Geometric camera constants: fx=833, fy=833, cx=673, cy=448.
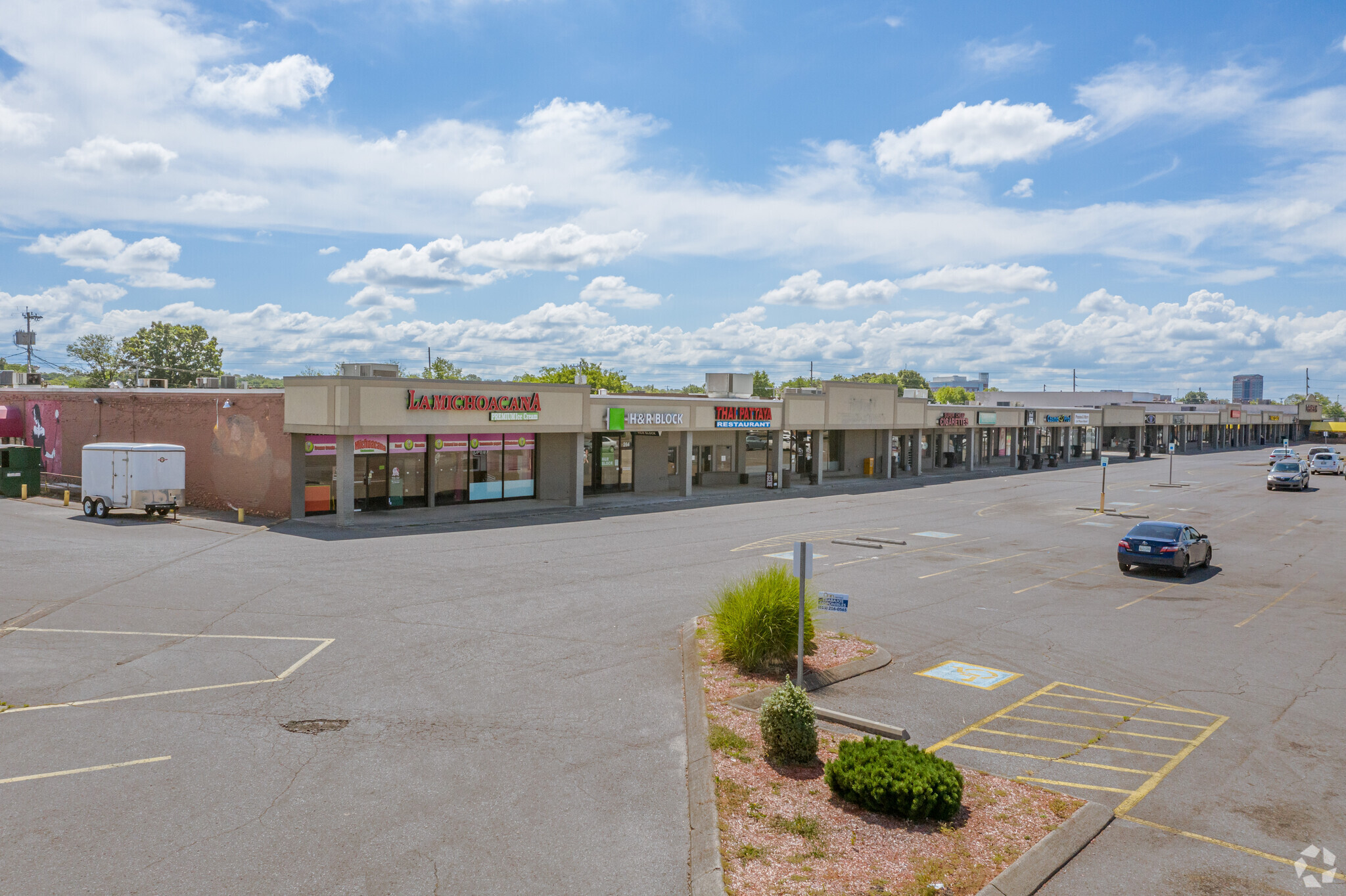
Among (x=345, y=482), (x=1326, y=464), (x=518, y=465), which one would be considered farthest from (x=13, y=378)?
(x=1326, y=464)

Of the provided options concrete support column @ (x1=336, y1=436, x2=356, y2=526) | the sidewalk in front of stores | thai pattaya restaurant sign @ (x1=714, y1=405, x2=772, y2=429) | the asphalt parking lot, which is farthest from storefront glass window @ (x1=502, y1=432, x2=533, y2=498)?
the asphalt parking lot

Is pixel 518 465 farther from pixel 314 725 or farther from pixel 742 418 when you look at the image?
pixel 314 725

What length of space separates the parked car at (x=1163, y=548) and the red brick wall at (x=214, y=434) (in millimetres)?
28297

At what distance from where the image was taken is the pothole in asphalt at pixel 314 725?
11156mm

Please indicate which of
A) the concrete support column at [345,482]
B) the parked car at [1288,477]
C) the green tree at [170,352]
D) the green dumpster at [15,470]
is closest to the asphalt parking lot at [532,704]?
the concrete support column at [345,482]

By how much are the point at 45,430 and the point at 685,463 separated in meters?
33.2

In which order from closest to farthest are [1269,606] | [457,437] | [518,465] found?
[1269,606], [457,437], [518,465]

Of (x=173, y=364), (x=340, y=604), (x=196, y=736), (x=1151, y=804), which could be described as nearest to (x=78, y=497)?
(x=340, y=604)

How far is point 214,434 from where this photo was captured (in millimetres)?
33844

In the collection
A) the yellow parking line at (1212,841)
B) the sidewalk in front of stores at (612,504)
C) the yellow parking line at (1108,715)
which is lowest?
the yellow parking line at (1108,715)

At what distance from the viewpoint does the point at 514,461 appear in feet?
124

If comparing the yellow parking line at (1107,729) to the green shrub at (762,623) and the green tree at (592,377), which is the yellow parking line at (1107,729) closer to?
the green shrub at (762,623)

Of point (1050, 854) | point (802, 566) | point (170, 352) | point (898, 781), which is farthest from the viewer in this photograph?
point (170, 352)

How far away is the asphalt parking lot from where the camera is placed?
815 cm
